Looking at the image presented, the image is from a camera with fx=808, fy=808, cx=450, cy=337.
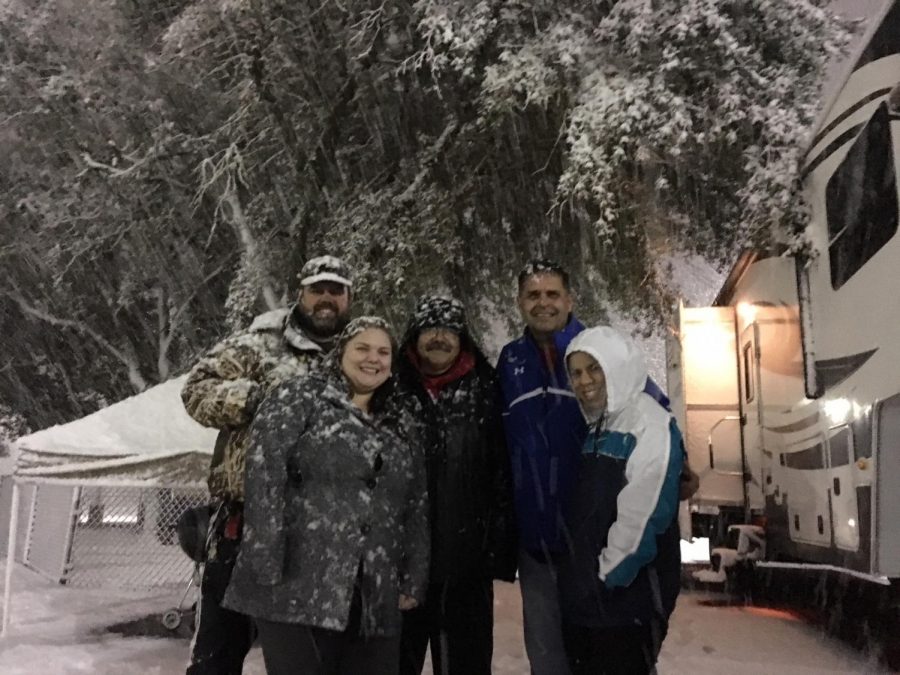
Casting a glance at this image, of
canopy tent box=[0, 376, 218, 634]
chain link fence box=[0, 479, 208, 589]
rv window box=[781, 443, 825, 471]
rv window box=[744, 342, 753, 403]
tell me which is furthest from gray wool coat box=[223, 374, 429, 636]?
rv window box=[744, 342, 753, 403]

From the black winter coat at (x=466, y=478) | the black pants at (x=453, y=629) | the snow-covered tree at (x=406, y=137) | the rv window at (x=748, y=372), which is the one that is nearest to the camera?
the black winter coat at (x=466, y=478)

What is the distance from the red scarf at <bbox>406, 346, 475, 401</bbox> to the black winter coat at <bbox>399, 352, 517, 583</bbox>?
0.06 ft

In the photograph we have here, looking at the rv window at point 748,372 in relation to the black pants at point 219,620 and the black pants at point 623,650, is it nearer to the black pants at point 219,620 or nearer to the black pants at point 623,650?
the black pants at point 623,650

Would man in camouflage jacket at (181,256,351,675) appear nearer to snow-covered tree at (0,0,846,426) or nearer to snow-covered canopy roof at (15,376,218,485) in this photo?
snow-covered canopy roof at (15,376,218,485)

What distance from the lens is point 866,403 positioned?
4.98 metres

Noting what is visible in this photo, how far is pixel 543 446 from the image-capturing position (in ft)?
11.1

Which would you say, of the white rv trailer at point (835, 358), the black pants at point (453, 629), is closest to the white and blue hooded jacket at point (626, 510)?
the black pants at point (453, 629)

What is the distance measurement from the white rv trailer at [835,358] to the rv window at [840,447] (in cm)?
1

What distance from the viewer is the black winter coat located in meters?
3.35

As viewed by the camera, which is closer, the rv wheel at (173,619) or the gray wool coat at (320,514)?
the gray wool coat at (320,514)

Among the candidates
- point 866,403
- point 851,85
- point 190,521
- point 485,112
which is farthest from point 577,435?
point 485,112

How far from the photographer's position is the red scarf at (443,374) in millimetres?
3514

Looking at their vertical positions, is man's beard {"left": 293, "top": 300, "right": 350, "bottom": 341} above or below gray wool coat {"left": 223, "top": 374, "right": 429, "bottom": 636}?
above

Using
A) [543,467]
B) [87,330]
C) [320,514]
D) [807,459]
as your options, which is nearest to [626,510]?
[543,467]
